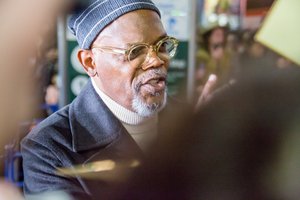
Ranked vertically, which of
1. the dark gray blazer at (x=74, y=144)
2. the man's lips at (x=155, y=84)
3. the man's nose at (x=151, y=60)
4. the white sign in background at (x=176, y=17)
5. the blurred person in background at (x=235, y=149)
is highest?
the white sign in background at (x=176, y=17)

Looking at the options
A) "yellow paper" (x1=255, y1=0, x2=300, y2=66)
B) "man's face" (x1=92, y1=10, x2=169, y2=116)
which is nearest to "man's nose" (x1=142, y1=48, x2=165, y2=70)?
"man's face" (x1=92, y1=10, x2=169, y2=116)

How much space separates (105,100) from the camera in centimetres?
119

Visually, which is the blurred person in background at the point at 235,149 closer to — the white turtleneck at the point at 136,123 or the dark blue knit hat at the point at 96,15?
the white turtleneck at the point at 136,123

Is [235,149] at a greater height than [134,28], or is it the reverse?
[134,28]

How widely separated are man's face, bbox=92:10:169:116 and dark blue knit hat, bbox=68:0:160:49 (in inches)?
0.4

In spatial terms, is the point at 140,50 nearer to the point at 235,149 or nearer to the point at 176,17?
the point at 176,17

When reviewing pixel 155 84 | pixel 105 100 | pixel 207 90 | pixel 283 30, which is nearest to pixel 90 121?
pixel 105 100

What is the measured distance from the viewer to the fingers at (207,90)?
1279mm

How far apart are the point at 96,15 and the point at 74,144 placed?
0.90ft

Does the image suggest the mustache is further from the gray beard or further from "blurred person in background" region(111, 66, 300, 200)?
"blurred person in background" region(111, 66, 300, 200)

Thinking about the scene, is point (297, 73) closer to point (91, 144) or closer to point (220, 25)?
point (220, 25)

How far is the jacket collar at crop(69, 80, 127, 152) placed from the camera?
3.91ft

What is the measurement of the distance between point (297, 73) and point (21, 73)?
64 centimetres

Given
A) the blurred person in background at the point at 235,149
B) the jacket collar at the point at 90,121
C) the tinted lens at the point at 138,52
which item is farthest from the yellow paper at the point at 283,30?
the jacket collar at the point at 90,121
